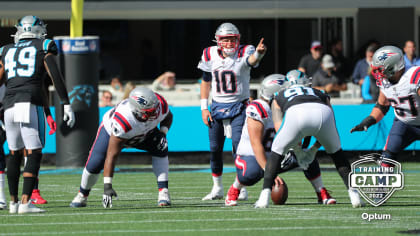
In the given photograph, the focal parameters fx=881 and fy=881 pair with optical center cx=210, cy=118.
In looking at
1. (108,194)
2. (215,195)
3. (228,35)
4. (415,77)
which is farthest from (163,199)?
(415,77)

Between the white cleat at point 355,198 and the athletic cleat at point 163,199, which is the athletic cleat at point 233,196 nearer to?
the athletic cleat at point 163,199

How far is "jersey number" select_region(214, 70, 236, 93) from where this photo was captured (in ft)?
30.3

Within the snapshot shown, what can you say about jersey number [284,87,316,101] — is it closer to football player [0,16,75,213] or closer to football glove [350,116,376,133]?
football glove [350,116,376,133]

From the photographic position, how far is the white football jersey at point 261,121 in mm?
8250

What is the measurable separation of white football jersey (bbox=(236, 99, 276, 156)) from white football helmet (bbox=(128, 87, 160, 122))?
92 centimetres

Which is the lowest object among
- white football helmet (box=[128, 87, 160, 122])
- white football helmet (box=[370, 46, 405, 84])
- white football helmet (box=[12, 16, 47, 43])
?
white football helmet (box=[128, 87, 160, 122])

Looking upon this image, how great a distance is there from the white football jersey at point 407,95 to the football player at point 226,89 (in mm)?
1454

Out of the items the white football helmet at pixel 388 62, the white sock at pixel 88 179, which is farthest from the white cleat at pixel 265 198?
the white football helmet at pixel 388 62

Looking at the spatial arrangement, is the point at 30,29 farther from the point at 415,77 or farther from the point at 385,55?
the point at 415,77

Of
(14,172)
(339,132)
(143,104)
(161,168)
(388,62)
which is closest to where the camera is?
(143,104)

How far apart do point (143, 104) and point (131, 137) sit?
1.21 feet

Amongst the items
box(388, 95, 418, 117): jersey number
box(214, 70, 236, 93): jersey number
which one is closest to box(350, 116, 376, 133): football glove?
box(388, 95, 418, 117): jersey number

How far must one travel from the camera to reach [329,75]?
1567 centimetres

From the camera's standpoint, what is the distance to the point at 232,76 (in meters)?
9.24
